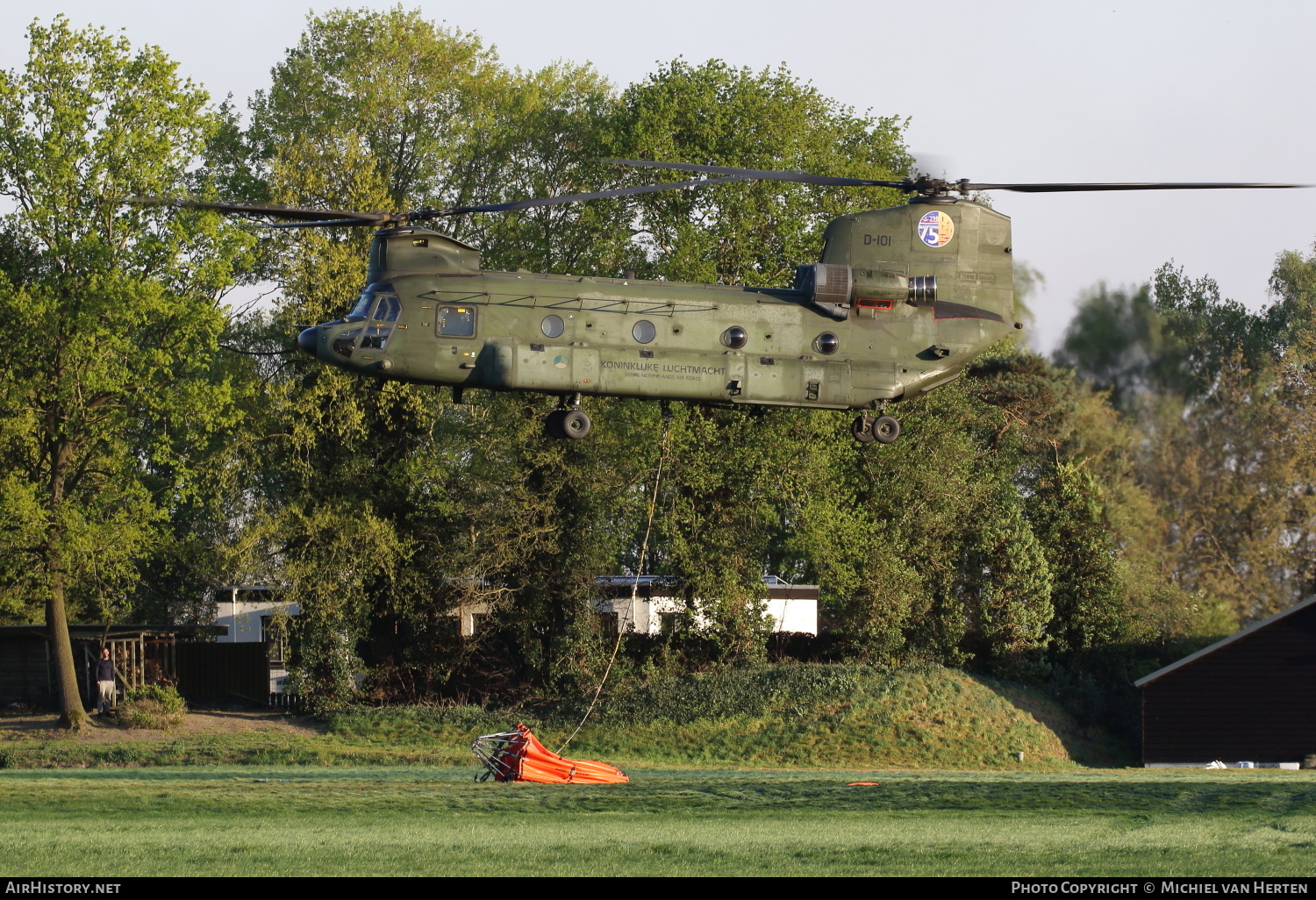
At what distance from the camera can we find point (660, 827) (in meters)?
20.8

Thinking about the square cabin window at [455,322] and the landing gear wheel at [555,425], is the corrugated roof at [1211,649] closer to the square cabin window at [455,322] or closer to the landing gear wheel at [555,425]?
the landing gear wheel at [555,425]

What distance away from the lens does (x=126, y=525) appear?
4028cm

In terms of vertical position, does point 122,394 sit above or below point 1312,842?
above

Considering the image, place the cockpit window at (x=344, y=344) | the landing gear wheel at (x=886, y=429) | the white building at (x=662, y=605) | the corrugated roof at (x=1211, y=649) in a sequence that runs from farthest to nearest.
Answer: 1. the corrugated roof at (x=1211, y=649)
2. the white building at (x=662, y=605)
3. the landing gear wheel at (x=886, y=429)
4. the cockpit window at (x=344, y=344)

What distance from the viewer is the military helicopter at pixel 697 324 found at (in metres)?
23.8

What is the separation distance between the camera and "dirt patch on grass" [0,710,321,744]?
1576 inches

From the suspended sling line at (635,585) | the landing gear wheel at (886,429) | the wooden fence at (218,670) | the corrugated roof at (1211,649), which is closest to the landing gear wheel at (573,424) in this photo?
the landing gear wheel at (886,429)

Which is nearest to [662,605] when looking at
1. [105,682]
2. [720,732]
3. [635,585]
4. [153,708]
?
[635,585]

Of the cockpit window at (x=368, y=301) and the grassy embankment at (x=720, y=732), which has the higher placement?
the cockpit window at (x=368, y=301)

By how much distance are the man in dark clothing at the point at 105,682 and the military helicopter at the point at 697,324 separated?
23722 millimetres

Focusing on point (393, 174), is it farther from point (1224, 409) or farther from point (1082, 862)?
point (1082, 862)
